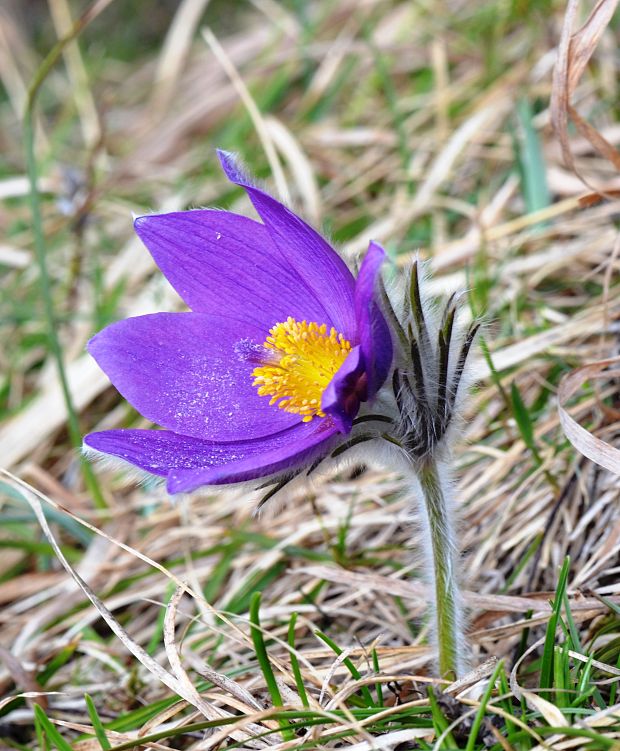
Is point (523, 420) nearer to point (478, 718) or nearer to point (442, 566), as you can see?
point (442, 566)

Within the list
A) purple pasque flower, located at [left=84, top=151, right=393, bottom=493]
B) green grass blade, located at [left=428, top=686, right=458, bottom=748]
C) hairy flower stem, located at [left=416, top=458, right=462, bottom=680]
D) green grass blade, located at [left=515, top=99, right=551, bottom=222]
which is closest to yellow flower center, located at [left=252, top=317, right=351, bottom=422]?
purple pasque flower, located at [left=84, top=151, right=393, bottom=493]

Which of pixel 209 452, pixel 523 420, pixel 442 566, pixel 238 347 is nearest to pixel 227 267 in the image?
pixel 238 347

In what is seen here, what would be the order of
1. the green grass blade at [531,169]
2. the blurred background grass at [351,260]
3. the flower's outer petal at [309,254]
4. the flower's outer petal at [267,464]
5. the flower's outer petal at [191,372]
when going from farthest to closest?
the green grass blade at [531,169]
the blurred background grass at [351,260]
the flower's outer petal at [191,372]
the flower's outer petal at [309,254]
the flower's outer petal at [267,464]

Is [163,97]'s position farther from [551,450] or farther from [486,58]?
[551,450]

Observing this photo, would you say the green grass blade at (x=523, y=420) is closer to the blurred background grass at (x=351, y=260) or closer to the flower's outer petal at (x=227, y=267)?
the blurred background grass at (x=351, y=260)

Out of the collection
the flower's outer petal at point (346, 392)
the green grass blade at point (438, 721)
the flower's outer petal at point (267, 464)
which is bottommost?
the green grass blade at point (438, 721)

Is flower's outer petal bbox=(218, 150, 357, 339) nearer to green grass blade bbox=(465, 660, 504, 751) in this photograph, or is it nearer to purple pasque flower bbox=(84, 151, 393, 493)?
purple pasque flower bbox=(84, 151, 393, 493)

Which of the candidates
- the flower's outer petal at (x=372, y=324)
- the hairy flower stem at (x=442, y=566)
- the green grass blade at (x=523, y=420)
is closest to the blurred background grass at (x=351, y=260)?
the green grass blade at (x=523, y=420)
